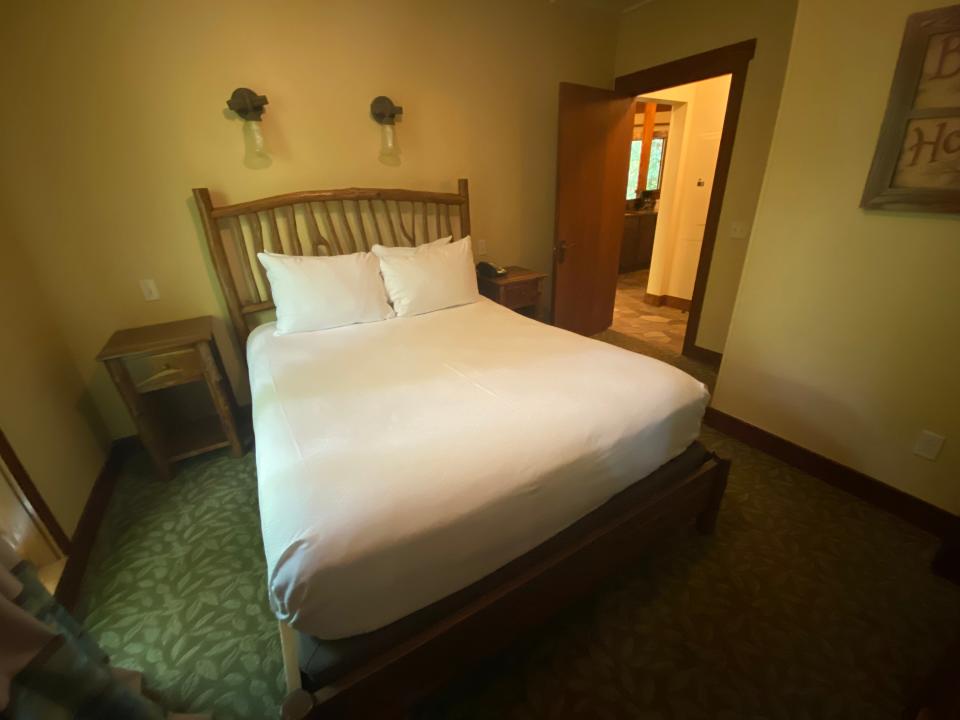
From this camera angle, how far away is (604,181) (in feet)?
10.7

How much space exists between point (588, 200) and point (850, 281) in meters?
1.93

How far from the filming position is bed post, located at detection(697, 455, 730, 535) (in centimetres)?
147

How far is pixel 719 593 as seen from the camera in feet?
4.65

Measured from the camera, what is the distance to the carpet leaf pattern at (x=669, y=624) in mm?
1146

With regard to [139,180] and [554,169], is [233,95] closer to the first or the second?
[139,180]

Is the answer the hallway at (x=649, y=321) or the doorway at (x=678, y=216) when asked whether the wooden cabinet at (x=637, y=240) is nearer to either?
the doorway at (x=678, y=216)

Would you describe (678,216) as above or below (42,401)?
above

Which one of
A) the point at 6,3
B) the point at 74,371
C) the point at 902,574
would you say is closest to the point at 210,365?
the point at 74,371

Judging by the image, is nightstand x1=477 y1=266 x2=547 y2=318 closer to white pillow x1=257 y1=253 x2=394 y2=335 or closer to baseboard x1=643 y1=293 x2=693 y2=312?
white pillow x1=257 y1=253 x2=394 y2=335

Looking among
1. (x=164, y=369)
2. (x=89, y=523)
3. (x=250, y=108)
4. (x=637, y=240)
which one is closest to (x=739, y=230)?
(x=250, y=108)

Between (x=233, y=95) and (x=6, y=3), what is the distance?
799mm

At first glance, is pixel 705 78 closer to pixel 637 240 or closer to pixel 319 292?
pixel 319 292

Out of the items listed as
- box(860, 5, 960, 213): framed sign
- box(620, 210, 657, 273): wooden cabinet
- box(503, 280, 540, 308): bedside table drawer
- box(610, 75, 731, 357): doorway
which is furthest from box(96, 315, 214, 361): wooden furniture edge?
box(620, 210, 657, 273): wooden cabinet

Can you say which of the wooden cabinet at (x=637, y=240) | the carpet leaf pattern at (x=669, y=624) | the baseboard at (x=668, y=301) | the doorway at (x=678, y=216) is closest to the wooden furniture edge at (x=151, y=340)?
the carpet leaf pattern at (x=669, y=624)
